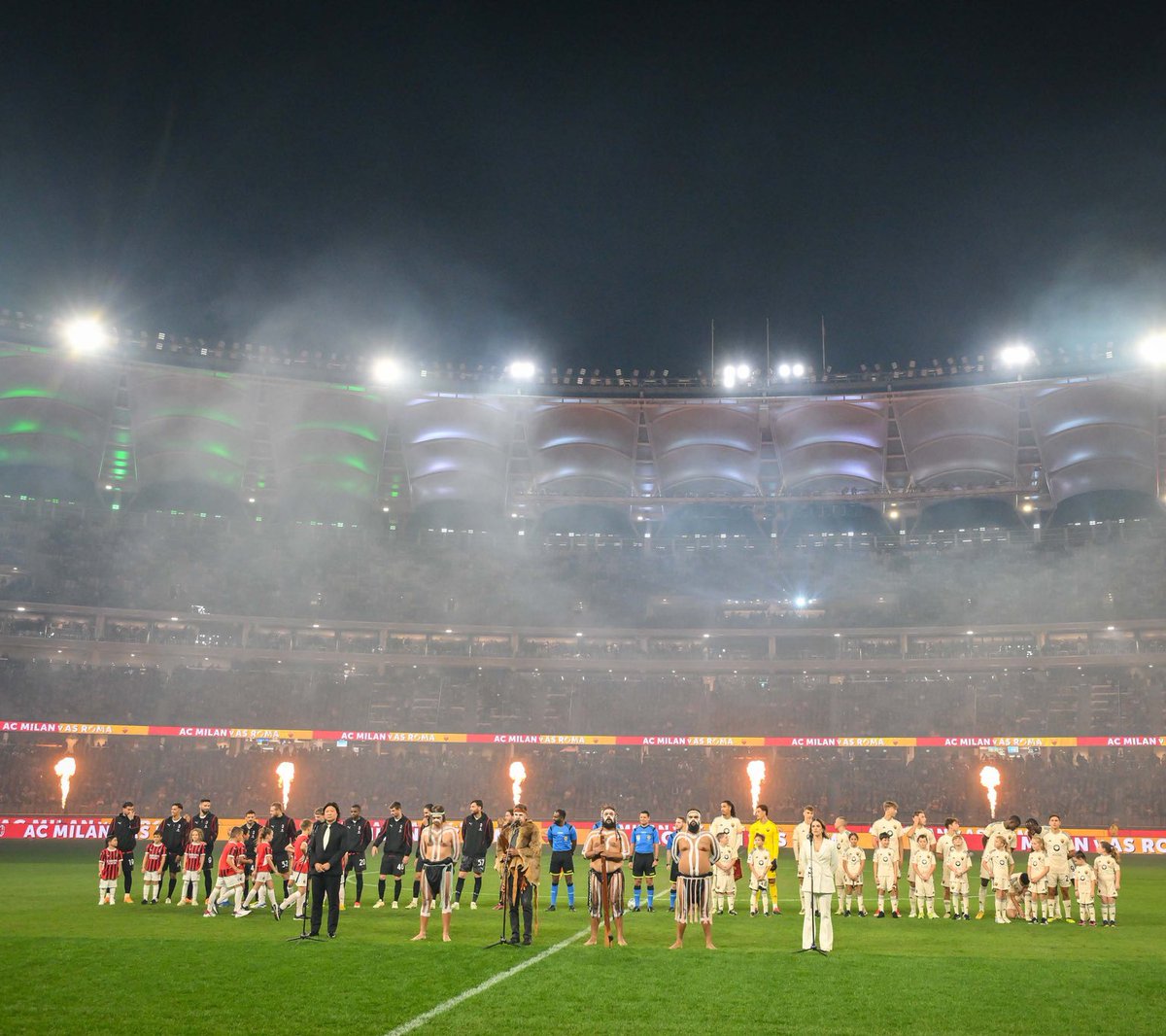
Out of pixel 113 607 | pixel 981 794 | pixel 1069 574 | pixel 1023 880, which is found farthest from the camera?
pixel 1069 574

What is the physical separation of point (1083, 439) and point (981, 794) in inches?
686

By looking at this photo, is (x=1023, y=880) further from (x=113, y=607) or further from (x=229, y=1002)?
(x=113, y=607)

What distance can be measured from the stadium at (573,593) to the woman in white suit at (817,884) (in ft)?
89.7

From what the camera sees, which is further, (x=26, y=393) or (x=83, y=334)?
(x=26, y=393)

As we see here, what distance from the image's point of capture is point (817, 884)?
1273 cm

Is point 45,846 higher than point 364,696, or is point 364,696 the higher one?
point 364,696

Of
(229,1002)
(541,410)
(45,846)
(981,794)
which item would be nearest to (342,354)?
(541,410)

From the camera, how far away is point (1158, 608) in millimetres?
44750

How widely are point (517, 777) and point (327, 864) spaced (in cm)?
3216

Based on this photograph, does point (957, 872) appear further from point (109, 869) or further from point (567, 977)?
point (109, 869)

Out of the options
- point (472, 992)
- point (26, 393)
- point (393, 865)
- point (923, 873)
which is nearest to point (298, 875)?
point (393, 865)

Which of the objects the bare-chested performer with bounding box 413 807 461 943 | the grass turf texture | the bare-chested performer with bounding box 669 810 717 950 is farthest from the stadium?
the bare-chested performer with bounding box 413 807 461 943

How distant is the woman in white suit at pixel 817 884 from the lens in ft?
41.8

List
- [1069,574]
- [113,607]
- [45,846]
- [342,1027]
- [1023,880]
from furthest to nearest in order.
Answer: [1069,574] < [113,607] < [45,846] < [1023,880] < [342,1027]
